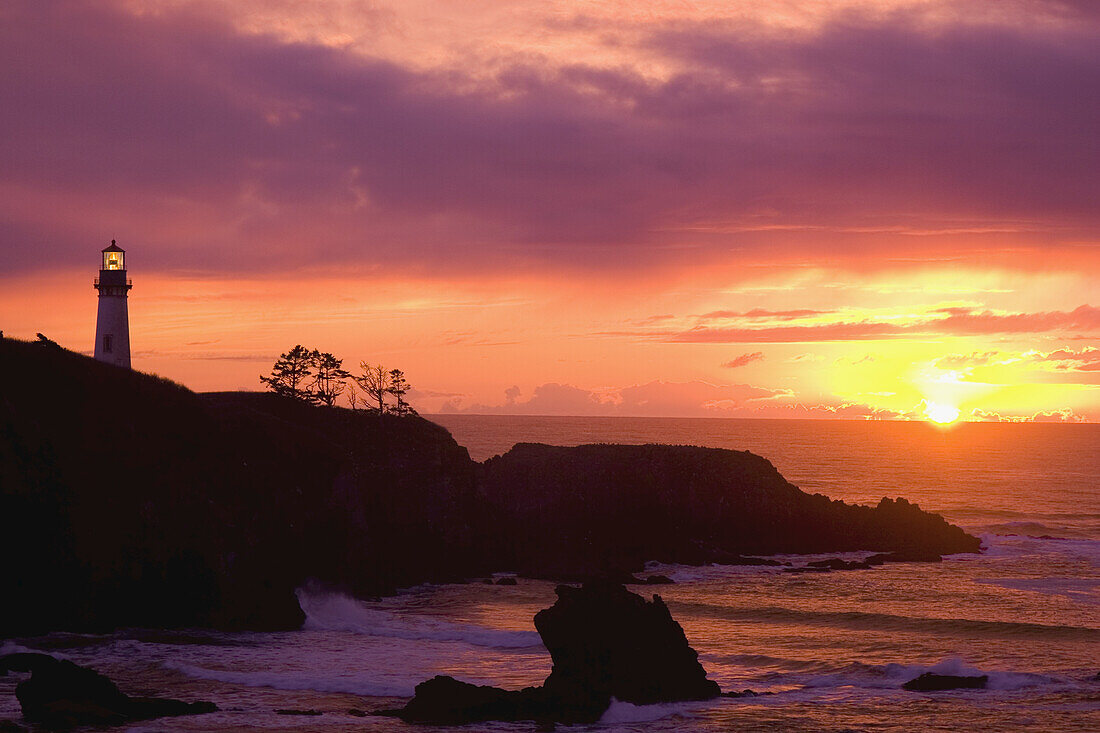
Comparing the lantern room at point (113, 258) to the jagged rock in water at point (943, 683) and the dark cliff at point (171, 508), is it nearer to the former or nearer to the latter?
the dark cliff at point (171, 508)

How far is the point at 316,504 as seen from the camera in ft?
173

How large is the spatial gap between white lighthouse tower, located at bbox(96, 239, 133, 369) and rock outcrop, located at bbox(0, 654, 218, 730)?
47472 millimetres

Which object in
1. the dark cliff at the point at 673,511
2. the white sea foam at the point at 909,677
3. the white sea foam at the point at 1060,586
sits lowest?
the white sea foam at the point at 909,677

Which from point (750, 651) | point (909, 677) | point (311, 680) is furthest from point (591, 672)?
point (909, 677)

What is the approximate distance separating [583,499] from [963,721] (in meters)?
41.8

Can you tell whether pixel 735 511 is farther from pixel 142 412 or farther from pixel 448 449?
pixel 142 412

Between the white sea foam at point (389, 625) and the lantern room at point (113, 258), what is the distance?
119 feet

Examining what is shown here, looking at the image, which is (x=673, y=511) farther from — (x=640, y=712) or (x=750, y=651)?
(x=640, y=712)

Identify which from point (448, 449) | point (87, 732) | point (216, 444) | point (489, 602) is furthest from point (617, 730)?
point (448, 449)

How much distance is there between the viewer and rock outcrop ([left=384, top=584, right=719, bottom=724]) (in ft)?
102

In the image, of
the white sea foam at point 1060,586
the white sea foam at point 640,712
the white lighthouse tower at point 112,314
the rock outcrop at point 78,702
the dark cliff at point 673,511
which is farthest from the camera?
the white lighthouse tower at point 112,314

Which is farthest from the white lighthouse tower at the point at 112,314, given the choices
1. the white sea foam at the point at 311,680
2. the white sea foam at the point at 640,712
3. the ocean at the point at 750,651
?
the white sea foam at the point at 640,712

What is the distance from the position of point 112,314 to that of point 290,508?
31608 mm

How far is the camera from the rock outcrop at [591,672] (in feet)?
102
